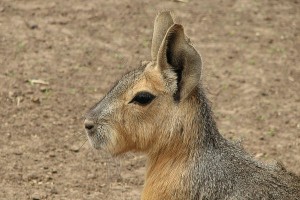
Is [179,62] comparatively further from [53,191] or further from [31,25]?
[31,25]

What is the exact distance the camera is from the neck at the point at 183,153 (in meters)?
4.68

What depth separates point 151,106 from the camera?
4.62 metres

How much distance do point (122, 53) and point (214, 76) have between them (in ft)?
3.39

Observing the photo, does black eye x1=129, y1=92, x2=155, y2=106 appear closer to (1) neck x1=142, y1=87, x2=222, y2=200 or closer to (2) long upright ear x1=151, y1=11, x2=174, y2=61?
(1) neck x1=142, y1=87, x2=222, y2=200

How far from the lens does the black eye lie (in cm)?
463

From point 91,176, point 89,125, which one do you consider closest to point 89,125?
point 89,125

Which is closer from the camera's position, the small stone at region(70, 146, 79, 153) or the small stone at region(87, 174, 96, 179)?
the small stone at region(87, 174, 96, 179)

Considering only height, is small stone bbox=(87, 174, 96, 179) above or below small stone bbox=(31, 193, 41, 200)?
below

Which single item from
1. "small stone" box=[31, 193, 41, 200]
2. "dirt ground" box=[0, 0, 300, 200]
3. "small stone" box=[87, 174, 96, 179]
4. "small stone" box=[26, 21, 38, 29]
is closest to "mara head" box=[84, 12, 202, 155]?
"dirt ground" box=[0, 0, 300, 200]

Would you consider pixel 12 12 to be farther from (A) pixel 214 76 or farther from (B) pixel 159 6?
(A) pixel 214 76

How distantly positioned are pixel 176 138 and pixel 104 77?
3.34 m

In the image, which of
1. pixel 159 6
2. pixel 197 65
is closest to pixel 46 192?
pixel 197 65

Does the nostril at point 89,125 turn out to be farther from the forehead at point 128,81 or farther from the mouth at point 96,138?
the forehead at point 128,81

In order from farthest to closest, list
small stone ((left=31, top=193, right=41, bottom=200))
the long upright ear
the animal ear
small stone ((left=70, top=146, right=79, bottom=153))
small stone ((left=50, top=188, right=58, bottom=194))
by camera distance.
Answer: small stone ((left=70, top=146, right=79, bottom=153)) → small stone ((left=50, top=188, right=58, bottom=194)) → small stone ((left=31, top=193, right=41, bottom=200)) → the long upright ear → the animal ear
